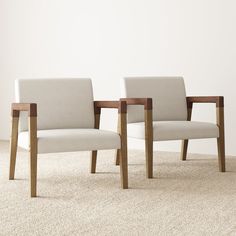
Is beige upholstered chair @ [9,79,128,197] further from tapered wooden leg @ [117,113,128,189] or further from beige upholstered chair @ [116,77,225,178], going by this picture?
beige upholstered chair @ [116,77,225,178]

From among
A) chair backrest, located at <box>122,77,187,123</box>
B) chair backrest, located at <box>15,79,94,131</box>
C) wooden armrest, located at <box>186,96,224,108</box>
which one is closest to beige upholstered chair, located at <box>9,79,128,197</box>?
chair backrest, located at <box>15,79,94,131</box>

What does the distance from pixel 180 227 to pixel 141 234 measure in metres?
0.22

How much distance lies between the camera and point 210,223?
8.11 ft

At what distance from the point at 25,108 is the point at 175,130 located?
1.17 meters

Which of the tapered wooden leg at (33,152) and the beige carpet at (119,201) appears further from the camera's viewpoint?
the tapered wooden leg at (33,152)

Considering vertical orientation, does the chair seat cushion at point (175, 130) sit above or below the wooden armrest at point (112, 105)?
below

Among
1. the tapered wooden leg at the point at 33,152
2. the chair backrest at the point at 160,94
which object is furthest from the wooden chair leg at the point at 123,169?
the chair backrest at the point at 160,94

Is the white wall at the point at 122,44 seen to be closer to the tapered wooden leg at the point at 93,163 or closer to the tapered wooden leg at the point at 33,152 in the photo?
the tapered wooden leg at the point at 93,163

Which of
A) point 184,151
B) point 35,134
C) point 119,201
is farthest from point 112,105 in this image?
point 184,151

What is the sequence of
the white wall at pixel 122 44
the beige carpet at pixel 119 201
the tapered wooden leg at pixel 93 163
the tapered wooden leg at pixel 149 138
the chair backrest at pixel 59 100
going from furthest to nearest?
1. the white wall at pixel 122 44
2. the tapered wooden leg at pixel 93 163
3. the tapered wooden leg at pixel 149 138
4. the chair backrest at pixel 59 100
5. the beige carpet at pixel 119 201

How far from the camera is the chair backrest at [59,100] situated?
3.54m

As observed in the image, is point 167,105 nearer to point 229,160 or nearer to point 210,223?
point 229,160

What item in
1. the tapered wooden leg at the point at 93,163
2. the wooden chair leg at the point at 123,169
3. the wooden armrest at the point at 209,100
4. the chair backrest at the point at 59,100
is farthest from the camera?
the wooden armrest at the point at 209,100

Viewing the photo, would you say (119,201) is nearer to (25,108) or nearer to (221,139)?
(25,108)
